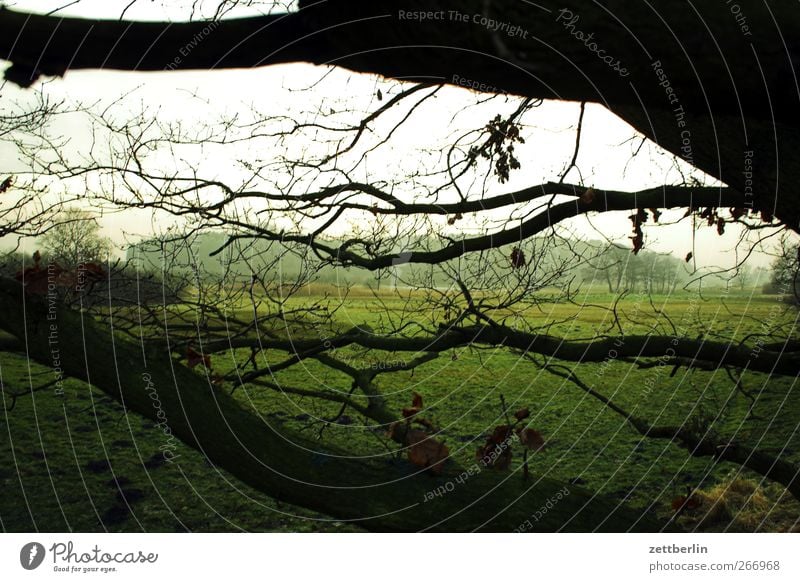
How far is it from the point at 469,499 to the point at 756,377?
5.34 metres

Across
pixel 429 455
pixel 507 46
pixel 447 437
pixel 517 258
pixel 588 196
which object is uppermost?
pixel 507 46

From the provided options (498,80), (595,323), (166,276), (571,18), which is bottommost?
(595,323)

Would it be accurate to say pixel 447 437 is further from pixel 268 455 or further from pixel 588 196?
pixel 268 455

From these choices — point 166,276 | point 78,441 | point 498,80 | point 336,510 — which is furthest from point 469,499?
point 78,441

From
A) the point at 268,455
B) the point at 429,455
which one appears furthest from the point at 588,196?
the point at 268,455

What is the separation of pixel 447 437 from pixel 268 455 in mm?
2421

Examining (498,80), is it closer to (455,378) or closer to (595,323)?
(595,323)

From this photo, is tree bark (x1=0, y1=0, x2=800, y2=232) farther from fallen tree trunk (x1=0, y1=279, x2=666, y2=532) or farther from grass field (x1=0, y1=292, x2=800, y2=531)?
grass field (x1=0, y1=292, x2=800, y2=531)

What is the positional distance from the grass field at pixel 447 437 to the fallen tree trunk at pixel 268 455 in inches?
45.6

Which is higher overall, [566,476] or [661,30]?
[661,30]

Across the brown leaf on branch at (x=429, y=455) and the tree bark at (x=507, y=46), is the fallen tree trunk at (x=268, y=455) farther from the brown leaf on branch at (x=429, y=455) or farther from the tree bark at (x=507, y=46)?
the tree bark at (x=507, y=46)

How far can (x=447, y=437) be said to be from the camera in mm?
4922

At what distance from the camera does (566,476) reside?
15.7 ft

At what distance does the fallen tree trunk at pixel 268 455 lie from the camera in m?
2.56
